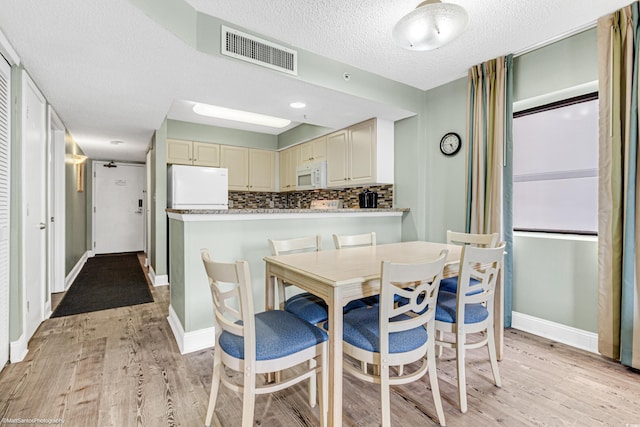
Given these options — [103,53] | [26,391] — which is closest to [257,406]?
[26,391]

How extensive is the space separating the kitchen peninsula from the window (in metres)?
1.69

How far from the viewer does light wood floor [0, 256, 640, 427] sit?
1649 mm

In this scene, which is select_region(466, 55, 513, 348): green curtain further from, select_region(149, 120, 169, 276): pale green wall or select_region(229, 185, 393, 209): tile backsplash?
select_region(149, 120, 169, 276): pale green wall

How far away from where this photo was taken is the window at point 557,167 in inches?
97.6

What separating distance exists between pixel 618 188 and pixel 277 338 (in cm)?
247

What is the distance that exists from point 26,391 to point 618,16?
4.53 metres

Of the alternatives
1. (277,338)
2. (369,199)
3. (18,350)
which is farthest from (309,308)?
(369,199)

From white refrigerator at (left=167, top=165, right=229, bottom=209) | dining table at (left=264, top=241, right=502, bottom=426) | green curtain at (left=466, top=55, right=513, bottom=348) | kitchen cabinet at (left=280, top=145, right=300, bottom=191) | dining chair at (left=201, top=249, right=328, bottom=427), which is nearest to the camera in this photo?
dining chair at (left=201, top=249, right=328, bottom=427)

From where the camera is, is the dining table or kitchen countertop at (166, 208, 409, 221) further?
kitchen countertop at (166, 208, 409, 221)

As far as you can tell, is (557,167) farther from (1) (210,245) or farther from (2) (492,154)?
(1) (210,245)

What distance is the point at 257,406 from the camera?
1745 millimetres

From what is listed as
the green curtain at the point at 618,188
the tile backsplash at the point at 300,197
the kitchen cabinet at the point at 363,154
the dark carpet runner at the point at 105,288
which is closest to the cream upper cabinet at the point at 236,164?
the tile backsplash at the point at 300,197

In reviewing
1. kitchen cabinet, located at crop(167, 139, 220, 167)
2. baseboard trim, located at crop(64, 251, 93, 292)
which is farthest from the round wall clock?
baseboard trim, located at crop(64, 251, 93, 292)

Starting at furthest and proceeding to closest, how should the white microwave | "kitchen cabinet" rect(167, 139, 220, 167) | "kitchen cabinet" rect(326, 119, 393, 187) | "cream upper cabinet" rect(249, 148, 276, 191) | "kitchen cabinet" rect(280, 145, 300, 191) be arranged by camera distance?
"cream upper cabinet" rect(249, 148, 276, 191) → "kitchen cabinet" rect(280, 145, 300, 191) → "kitchen cabinet" rect(167, 139, 220, 167) → the white microwave → "kitchen cabinet" rect(326, 119, 393, 187)
